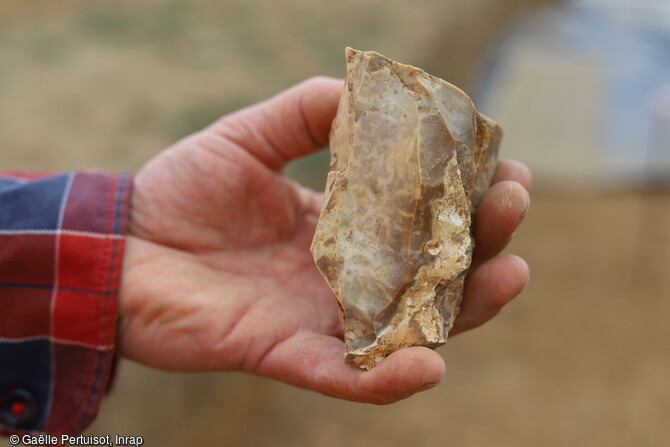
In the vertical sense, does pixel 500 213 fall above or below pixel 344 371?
above

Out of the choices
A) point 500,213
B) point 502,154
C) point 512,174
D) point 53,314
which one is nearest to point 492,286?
point 500,213

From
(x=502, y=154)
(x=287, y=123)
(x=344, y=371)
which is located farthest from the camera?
(x=502, y=154)

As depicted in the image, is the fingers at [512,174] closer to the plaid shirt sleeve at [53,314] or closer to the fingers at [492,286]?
the fingers at [492,286]

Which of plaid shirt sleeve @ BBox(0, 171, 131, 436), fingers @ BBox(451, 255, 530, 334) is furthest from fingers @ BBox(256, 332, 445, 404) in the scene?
plaid shirt sleeve @ BBox(0, 171, 131, 436)

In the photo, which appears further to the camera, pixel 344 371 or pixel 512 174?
pixel 512 174

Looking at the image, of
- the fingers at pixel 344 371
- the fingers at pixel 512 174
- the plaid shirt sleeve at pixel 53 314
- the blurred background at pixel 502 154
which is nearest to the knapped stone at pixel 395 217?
the fingers at pixel 344 371

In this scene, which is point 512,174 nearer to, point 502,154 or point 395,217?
point 395,217

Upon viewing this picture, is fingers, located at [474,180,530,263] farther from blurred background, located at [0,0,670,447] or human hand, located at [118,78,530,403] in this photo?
blurred background, located at [0,0,670,447]
